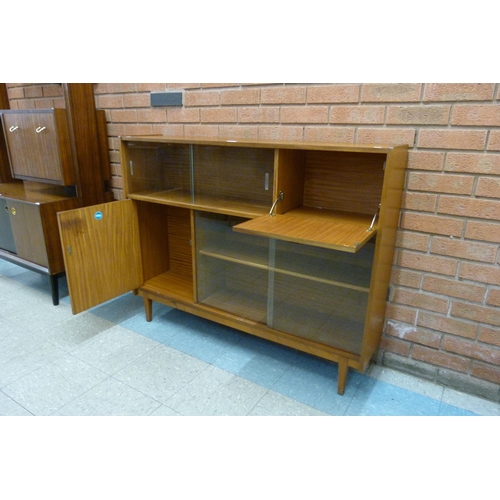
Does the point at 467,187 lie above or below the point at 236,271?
above

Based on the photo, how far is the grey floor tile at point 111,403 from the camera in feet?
5.92

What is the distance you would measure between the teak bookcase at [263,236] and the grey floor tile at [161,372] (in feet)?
0.96

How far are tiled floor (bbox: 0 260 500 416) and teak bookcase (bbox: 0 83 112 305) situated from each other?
1.67ft

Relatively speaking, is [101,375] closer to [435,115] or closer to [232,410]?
[232,410]

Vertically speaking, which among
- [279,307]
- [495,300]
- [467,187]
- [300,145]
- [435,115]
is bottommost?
[279,307]

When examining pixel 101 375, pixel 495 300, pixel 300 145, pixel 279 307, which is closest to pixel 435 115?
pixel 300 145

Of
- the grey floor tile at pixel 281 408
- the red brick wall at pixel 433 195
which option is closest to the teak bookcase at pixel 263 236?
the red brick wall at pixel 433 195

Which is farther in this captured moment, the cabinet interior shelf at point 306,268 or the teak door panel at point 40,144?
the teak door panel at point 40,144

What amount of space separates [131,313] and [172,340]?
1.62 ft

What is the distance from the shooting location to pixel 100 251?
226cm

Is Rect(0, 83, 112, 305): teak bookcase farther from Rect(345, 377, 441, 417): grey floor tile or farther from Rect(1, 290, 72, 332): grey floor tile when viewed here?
Rect(345, 377, 441, 417): grey floor tile

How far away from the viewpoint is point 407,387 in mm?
1997

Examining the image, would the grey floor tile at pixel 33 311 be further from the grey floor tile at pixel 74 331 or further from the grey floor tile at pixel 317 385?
the grey floor tile at pixel 317 385

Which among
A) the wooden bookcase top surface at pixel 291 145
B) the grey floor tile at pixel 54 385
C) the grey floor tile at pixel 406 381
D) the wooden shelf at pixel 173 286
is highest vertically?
the wooden bookcase top surface at pixel 291 145
